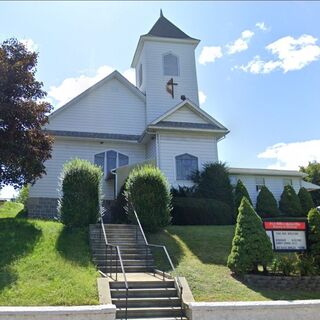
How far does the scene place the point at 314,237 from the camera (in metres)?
12.6

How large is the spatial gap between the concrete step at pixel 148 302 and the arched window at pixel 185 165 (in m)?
12.5

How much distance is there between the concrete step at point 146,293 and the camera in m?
10.1

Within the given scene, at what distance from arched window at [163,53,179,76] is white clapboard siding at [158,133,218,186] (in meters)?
7.17

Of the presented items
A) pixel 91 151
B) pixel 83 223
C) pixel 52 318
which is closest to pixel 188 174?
pixel 91 151

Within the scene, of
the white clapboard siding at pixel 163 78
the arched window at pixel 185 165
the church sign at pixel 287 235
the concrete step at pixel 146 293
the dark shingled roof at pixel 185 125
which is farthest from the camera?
the white clapboard siding at pixel 163 78

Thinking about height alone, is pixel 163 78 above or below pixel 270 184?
above

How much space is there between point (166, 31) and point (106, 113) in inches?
360

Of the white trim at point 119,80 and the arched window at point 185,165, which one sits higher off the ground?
the white trim at point 119,80

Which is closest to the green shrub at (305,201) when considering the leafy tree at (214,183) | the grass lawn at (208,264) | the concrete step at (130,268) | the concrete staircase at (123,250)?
the leafy tree at (214,183)

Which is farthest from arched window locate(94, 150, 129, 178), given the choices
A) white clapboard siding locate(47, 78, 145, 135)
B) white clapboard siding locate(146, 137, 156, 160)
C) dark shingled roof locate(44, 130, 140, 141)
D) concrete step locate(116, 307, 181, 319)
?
concrete step locate(116, 307, 181, 319)

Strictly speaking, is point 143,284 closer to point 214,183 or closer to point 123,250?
point 123,250

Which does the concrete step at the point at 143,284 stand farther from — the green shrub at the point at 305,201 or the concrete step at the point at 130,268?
the green shrub at the point at 305,201

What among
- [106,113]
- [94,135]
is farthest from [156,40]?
[94,135]

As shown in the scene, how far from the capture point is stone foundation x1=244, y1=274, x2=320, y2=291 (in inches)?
449
